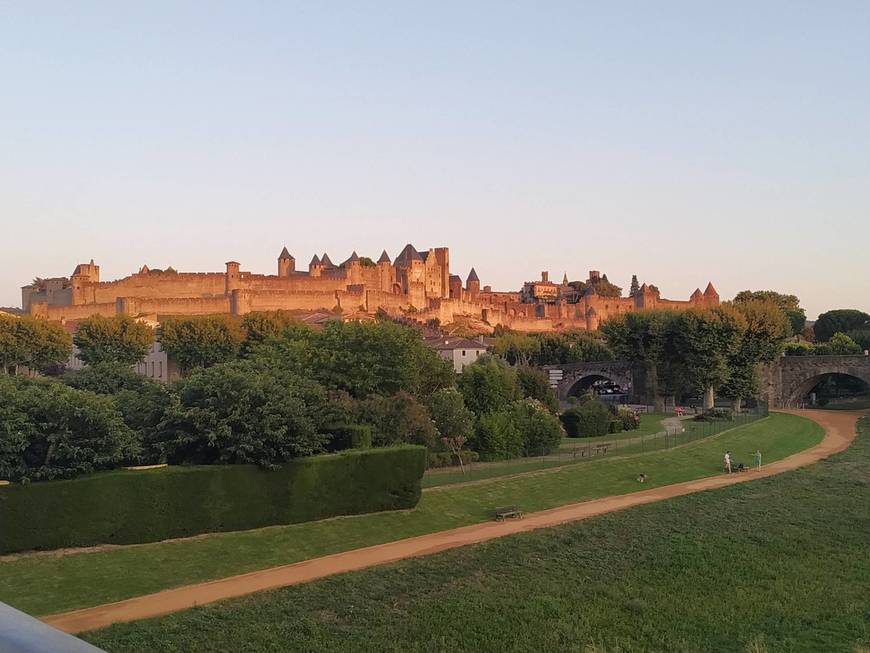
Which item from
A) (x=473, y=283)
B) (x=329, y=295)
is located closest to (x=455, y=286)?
(x=473, y=283)

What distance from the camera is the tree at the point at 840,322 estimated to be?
346ft

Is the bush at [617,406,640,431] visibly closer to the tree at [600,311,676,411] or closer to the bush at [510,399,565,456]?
the bush at [510,399,565,456]

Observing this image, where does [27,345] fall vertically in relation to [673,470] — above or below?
above

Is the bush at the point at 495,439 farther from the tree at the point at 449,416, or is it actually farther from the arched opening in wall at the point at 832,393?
the arched opening in wall at the point at 832,393

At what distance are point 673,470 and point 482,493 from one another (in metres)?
10.3

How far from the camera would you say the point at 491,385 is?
42.6 metres

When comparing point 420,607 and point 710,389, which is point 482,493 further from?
point 710,389

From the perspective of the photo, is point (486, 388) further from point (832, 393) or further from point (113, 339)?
point (832, 393)

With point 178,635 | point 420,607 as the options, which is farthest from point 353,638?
point 178,635

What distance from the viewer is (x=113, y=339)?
229 ft

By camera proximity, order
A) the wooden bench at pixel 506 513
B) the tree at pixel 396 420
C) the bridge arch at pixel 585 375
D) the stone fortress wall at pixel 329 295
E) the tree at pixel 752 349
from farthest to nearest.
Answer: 1. the stone fortress wall at pixel 329 295
2. the bridge arch at pixel 585 375
3. the tree at pixel 752 349
4. the tree at pixel 396 420
5. the wooden bench at pixel 506 513

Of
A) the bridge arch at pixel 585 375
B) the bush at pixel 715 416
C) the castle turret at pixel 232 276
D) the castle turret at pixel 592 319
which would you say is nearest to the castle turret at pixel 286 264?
the castle turret at pixel 232 276

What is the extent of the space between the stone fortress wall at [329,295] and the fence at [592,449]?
71252 mm

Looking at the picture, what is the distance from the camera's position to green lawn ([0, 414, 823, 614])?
17.2 m
